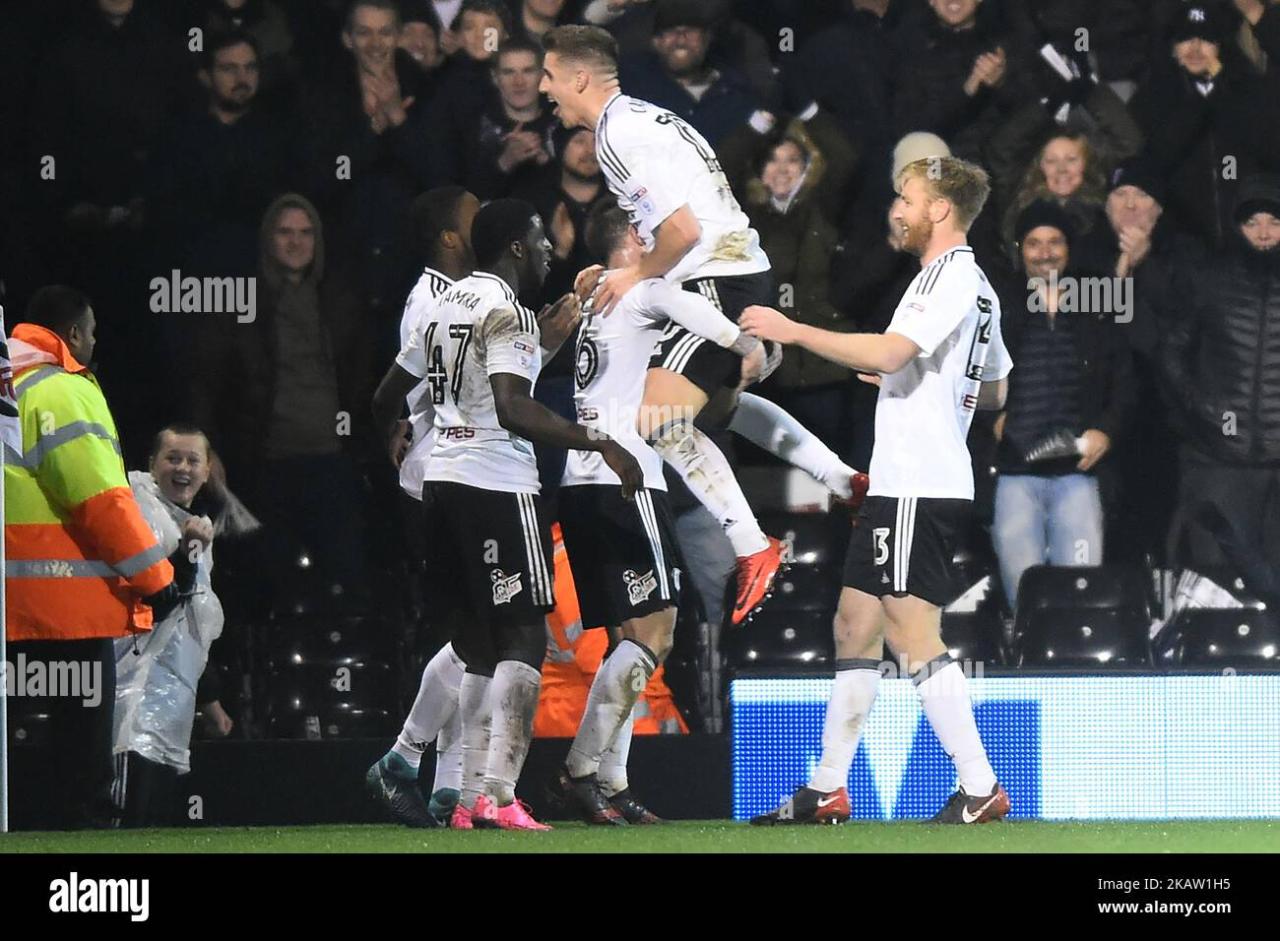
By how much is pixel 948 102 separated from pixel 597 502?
2471 millimetres

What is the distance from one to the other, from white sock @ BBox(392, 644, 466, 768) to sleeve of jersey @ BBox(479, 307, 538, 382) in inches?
37.6

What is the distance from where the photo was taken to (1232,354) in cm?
912

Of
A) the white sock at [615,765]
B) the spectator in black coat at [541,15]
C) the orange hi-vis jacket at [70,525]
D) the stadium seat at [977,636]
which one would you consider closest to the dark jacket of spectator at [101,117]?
the spectator in black coat at [541,15]

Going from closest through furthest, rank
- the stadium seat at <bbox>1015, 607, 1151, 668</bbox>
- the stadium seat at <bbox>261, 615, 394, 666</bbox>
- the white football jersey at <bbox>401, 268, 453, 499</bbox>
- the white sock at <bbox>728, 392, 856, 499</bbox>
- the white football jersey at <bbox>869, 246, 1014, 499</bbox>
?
the white football jersey at <bbox>869, 246, 1014, 499</bbox> → the white football jersey at <bbox>401, 268, 453, 499</bbox> → the white sock at <bbox>728, 392, 856, 499</bbox> → the stadium seat at <bbox>1015, 607, 1151, 668</bbox> → the stadium seat at <bbox>261, 615, 394, 666</bbox>

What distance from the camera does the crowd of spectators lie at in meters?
9.02

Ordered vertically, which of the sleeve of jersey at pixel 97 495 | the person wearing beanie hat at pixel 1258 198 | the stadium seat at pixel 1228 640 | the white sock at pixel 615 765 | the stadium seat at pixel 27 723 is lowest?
the white sock at pixel 615 765

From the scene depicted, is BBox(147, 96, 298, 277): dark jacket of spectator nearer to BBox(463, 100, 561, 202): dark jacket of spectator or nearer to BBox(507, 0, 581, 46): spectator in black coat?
BBox(463, 100, 561, 202): dark jacket of spectator

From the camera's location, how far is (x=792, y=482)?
8961 mm

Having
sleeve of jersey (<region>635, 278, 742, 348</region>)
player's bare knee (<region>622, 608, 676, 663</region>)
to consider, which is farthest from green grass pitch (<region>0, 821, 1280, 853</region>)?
sleeve of jersey (<region>635, 278, 742, 348</region>)

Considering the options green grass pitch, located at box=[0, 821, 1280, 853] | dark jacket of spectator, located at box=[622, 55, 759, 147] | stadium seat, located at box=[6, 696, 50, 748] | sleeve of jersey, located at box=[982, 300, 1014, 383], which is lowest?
green grass pitch, located at box=[0, 821, 1280, 853]

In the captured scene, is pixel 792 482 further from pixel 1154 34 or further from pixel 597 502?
pixel 1154 34

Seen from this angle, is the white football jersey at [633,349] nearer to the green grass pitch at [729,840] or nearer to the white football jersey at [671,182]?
the white football jersey at [671,182]

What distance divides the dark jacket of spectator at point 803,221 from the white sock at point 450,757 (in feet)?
6.43

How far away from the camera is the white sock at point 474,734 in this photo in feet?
24.2
